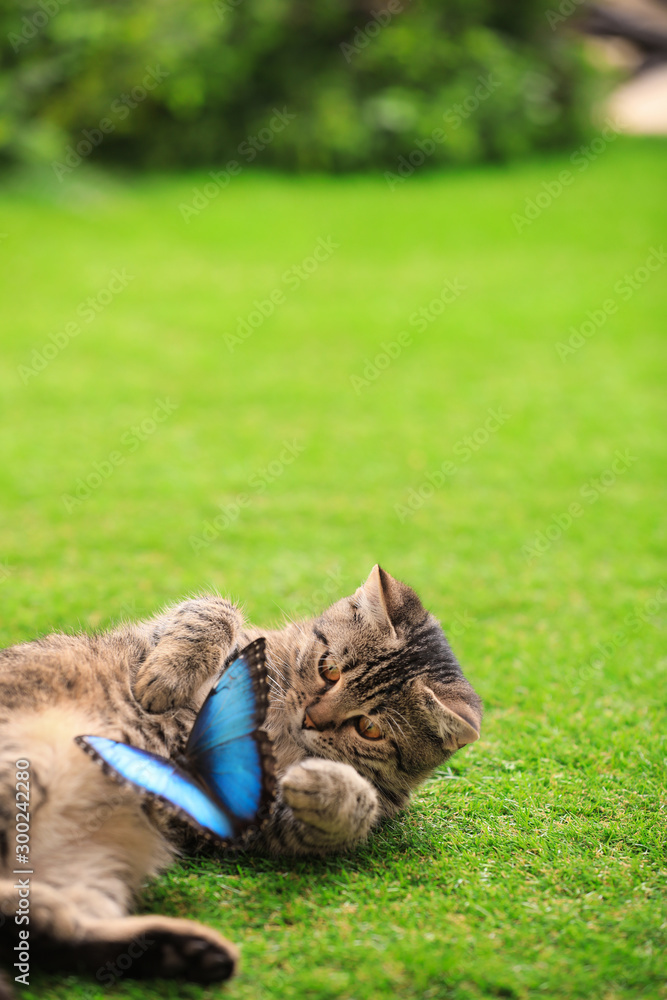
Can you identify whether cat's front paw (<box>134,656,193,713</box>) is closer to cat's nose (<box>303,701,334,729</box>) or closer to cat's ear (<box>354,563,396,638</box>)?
cat's nose (<box>303,701,334,729</box>)

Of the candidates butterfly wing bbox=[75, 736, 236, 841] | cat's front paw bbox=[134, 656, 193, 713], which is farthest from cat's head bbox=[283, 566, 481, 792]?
butterfly wing bbox=[75, 736, 236, 841]

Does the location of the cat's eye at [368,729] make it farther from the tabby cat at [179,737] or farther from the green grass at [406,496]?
the green grass at [406,496]

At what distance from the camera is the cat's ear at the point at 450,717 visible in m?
2.26

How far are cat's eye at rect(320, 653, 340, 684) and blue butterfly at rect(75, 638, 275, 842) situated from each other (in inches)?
16.1

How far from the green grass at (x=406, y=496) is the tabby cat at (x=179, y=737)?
0.08 metres

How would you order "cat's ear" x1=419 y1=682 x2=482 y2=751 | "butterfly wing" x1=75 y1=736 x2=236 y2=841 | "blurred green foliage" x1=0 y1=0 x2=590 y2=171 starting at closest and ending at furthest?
"butterfly wing" x1=75 y1=736 x2=236 y2=841 → "cat's ear" x1=419 y1=682 x2=482 y2=751 → "blurred green foliage" x1=0 y1=0 x2=590 y2=171

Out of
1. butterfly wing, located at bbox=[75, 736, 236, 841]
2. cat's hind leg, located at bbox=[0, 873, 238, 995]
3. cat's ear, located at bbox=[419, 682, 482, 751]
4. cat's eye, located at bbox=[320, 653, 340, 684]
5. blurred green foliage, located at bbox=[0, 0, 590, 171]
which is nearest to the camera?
cat's hind leg, located at bbox=[0, 873, 238, 995]

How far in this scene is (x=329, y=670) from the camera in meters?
2.44

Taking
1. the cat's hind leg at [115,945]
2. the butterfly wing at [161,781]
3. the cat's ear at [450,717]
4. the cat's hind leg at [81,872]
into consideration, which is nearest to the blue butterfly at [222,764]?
the butterfly wing at [161,781]

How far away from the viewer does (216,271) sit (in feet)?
24.8

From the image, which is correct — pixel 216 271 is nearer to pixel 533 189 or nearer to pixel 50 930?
pixel 533 189

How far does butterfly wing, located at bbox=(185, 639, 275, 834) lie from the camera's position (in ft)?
6.37

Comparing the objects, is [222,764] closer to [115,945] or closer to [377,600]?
[115,945]

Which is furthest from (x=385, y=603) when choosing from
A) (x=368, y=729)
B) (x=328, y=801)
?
(x=328, y=801)
